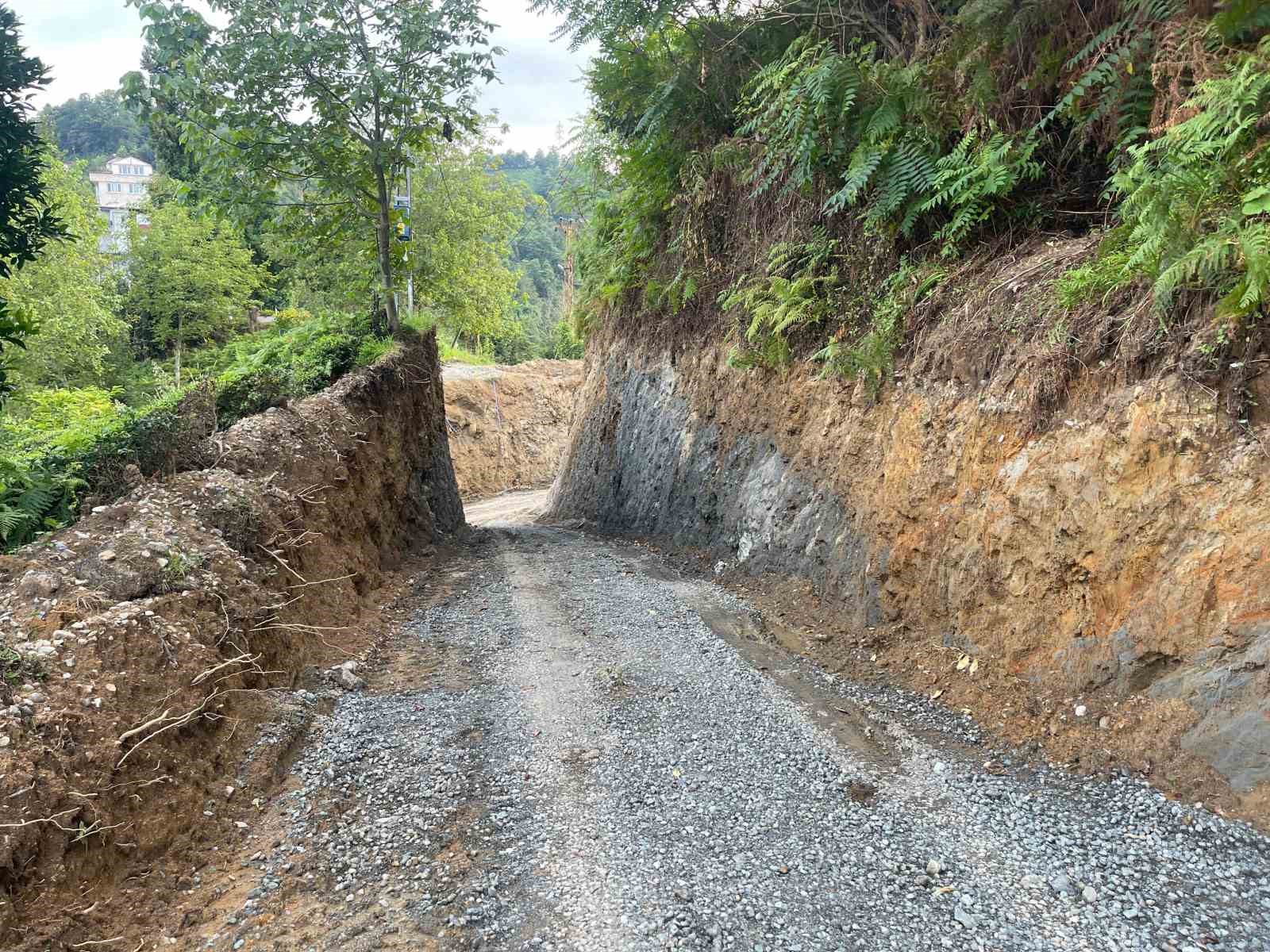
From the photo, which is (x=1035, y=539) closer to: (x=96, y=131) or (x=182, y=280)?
(x=182, y=280)

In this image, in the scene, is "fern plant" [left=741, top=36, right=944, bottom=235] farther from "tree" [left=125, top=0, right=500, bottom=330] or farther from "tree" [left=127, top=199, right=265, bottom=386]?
"tree" [left=127, top=199, right=265, bottom=386]

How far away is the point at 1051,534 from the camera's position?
18.0 ft

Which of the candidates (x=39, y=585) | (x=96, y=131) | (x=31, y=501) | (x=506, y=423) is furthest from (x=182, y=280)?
(x=96, y=131)

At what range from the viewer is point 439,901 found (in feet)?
12.2

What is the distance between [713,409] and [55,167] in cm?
2451

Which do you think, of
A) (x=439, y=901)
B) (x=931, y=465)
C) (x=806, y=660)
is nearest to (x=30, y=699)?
(x=439, y=901)

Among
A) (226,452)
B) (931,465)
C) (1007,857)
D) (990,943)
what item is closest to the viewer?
(990,943)

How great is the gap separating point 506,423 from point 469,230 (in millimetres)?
8693

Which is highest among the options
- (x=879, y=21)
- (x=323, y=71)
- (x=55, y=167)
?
(x=55, y=167)

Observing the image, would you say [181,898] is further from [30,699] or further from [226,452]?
[226,452]

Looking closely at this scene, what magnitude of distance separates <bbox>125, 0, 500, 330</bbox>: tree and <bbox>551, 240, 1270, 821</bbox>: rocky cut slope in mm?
9255

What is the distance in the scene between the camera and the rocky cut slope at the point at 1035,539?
4.34m

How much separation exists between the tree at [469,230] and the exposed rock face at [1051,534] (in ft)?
72.9

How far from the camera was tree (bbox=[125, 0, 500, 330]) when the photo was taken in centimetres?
Result: 1165
